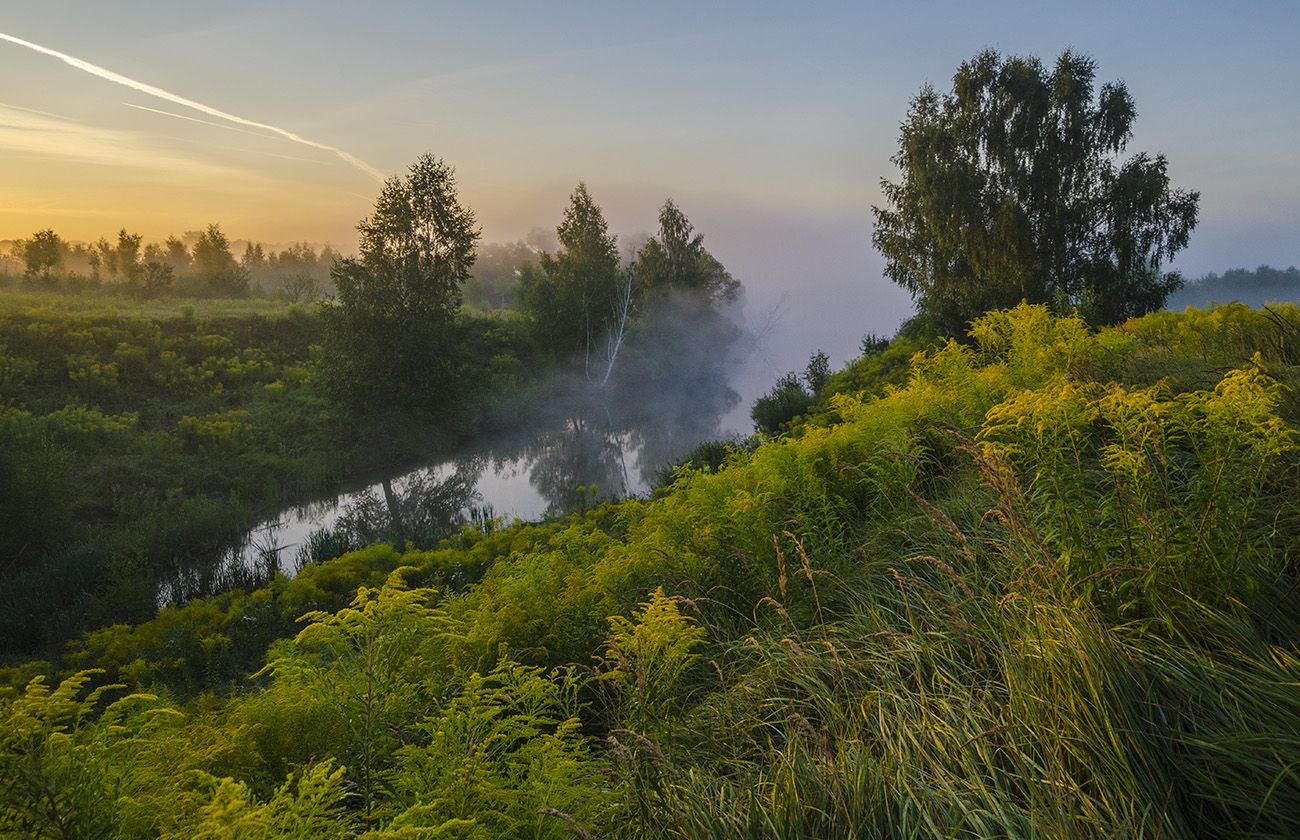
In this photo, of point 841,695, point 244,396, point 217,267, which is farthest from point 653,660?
point 217,267

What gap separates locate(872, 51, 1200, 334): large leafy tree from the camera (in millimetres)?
18734

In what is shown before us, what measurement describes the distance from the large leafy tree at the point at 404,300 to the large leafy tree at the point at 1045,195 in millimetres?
14792

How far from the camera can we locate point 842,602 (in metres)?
3.74

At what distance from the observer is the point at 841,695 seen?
2852 mm

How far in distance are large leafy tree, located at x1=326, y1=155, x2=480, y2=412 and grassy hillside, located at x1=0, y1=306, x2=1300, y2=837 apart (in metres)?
16.9

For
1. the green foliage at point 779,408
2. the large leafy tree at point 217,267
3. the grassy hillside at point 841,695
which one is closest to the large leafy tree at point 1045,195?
the green foliage at point 779,408

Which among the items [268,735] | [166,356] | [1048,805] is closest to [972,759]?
[1048,805]

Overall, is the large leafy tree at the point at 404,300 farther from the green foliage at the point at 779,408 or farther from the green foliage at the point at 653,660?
the green foliage at the point at 653,660

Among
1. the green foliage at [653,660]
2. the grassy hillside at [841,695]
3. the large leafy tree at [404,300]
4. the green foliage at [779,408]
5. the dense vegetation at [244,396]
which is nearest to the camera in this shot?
the grassy hillside at [841,695]

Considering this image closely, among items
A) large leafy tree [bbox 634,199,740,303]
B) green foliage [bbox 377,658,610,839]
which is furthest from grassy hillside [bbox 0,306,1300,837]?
large leafy tree [bbox 634,199,740,303]

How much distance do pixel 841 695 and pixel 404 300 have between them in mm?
20912

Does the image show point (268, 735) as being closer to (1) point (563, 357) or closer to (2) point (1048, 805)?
(2) point (1048, 805)

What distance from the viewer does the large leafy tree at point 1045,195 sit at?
61.5 feet

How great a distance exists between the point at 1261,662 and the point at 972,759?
96 cm
